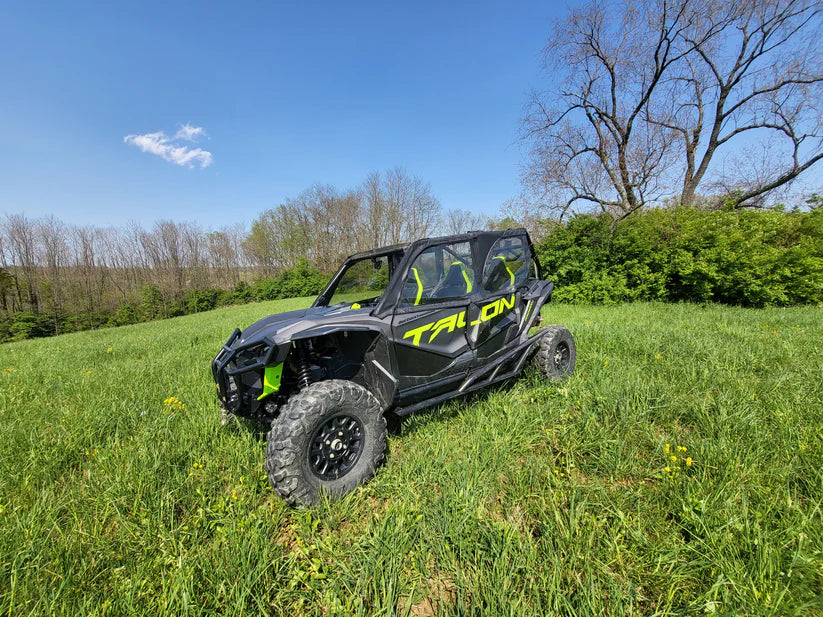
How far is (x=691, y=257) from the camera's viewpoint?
353 inches

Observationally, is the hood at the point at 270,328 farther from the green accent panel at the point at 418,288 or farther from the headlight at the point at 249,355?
the green accent panel at the point at 418,288

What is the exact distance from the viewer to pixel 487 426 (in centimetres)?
278

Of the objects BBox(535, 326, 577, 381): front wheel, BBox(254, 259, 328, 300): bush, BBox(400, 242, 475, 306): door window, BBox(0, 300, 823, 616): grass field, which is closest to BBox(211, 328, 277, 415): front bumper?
BBox(0, 300, 823, 616): grass field

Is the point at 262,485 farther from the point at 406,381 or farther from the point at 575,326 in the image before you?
the point at 575,326

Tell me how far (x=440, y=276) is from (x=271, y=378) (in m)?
1.65

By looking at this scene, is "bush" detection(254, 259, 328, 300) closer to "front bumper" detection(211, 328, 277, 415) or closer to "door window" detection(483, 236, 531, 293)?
"door window" detection(483, 236, 531, 293)

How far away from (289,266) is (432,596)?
144 ft

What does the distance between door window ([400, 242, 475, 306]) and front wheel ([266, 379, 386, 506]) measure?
94 centimetres

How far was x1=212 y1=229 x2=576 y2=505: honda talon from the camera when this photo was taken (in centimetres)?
215

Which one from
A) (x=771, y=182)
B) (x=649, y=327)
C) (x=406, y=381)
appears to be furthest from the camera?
(x=771, y=182)

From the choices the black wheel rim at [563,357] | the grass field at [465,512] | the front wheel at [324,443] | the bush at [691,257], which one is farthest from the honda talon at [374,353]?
the bush at [691,257]

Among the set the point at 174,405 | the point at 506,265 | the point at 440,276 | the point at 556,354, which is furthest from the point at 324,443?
the point at 556,354

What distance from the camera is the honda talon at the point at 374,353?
7.06 ft

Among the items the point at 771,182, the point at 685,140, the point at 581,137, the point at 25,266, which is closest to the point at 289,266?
the point at 25,266
